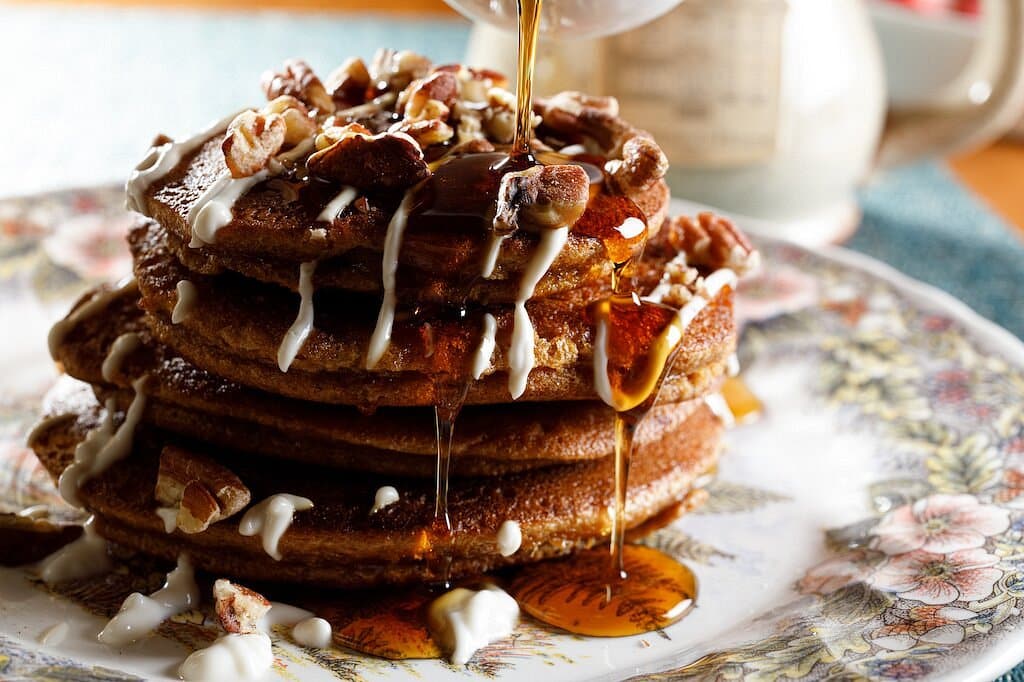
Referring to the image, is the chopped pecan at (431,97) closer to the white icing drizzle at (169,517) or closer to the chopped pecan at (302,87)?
the chopped pecan at (302,87)

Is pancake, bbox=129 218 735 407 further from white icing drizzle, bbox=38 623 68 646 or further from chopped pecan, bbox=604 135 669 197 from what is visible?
white icing drizzle, bbox=38 623 68 646

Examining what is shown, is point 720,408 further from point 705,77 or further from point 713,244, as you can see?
point 705,77

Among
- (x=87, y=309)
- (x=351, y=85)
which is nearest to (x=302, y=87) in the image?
(x=351, y=85)

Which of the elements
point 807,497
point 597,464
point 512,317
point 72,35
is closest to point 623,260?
point 512,317

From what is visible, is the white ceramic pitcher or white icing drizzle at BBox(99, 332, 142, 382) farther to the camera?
the white ceramic pitcher

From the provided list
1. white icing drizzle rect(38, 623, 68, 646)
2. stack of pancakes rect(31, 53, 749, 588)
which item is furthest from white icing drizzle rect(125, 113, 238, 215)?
white icing drizzle rect(38, 623, 68, 646)

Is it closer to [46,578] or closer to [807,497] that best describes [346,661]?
[46,578]
